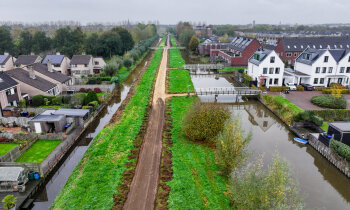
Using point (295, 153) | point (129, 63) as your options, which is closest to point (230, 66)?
point (129, 63)

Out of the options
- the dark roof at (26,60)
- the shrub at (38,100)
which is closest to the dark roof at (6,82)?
the shrub at (38,100)

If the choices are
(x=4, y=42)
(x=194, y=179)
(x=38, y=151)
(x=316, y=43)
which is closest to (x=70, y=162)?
(x=38, y=151)

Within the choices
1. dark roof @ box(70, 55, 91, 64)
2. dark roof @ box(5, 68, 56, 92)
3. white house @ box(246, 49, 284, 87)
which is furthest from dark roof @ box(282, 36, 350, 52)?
dark roof @ box(5, 68, 56, 92)

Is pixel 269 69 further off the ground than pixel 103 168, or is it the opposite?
pixel 269 69

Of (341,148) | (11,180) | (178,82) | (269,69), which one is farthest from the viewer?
(178,82)

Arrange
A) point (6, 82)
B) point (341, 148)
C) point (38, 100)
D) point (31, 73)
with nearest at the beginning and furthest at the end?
point (341, 148) < point (6, 82) < point (38, 100) < point (31, 73)

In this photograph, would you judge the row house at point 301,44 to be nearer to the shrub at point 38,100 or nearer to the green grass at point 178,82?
the green grass at point 178,82

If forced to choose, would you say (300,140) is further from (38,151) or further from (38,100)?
(38,100)
